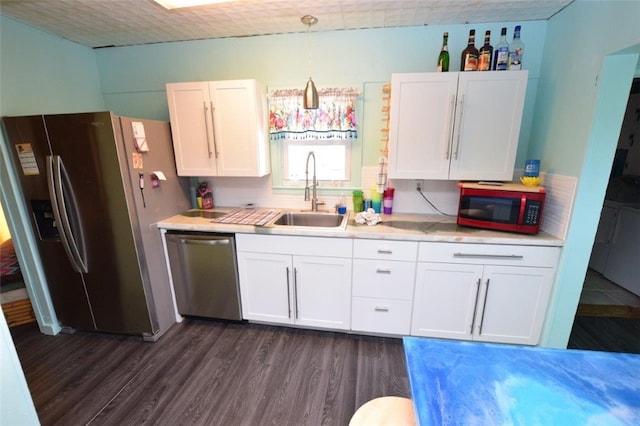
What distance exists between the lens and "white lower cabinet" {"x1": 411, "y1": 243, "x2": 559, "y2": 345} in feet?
5.99

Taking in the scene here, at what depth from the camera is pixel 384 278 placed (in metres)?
2.01

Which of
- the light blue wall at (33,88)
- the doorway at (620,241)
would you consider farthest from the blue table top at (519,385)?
the light blue wall at (33,88)

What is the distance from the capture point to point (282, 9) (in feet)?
6.25

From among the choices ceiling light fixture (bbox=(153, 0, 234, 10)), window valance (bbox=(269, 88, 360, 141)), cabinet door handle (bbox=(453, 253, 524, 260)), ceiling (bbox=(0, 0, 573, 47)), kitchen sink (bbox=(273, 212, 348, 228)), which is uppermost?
ceiling (bbox=(0, 0, 573, 47))

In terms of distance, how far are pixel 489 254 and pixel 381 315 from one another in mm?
891

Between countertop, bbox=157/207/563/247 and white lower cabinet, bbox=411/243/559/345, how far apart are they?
0.19 feet

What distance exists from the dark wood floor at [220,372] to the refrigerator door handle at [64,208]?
729 mm

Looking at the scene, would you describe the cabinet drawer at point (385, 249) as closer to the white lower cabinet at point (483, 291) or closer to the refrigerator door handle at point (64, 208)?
the white lower cabinet at point (483, 291)

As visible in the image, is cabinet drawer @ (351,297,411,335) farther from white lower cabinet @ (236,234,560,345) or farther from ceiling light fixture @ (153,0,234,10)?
ceiling light fixture @ (153,0,234,10)

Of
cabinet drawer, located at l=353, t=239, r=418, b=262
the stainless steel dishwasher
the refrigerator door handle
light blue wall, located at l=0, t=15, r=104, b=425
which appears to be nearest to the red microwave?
cabinet drawer, located at l=353, t=239, r=418, b=262

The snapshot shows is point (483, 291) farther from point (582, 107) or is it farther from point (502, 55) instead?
point (502, 55)

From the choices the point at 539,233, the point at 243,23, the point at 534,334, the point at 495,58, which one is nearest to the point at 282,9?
the point at 243,23

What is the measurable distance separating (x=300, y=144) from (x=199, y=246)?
1.27 m

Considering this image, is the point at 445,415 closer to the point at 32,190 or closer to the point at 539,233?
the point at 539,233
